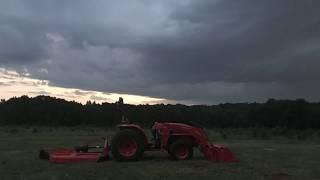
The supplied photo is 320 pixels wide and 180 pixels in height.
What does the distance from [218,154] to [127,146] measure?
3.36 m

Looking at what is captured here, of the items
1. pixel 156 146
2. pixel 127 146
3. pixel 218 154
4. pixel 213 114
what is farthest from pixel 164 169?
pixel 213 114

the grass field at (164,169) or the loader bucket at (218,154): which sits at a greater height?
the loader bucket at (218,154)

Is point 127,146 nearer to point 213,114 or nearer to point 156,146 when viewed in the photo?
point 156,146

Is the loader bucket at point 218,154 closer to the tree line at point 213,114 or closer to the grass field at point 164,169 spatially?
the grass field at point 164,169

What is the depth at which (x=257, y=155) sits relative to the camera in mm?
25047

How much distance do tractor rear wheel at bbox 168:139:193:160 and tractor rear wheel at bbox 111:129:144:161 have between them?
1.14 m

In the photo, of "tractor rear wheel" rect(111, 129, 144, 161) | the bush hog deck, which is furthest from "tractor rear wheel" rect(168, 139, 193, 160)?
"tractor rear wheel" rect(111, 129, 144, 161)

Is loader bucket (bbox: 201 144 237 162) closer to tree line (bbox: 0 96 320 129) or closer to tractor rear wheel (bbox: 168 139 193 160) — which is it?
tractor rear wheel (bbox: 168 139 193 160)

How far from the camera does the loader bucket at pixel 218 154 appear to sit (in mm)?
21891

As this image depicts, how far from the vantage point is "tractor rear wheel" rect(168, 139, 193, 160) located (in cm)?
2250

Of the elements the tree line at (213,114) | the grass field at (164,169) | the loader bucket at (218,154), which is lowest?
the grass field at (164,169)

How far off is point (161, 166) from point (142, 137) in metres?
2.79

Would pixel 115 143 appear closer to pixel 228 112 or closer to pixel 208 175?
pixel 208 175

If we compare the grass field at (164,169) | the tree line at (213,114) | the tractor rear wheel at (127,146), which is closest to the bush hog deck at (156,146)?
the tractor rear wheel at (127,146)
